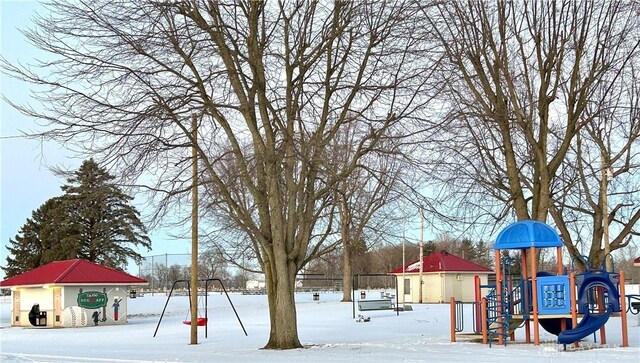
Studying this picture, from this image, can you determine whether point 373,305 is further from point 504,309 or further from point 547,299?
point 547,299

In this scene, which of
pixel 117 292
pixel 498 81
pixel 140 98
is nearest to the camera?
pixel 140 98

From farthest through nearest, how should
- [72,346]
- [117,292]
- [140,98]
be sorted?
[117,292], [72,346], [140,98]

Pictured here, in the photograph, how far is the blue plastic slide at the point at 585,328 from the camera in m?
17.7

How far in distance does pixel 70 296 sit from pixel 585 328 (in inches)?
1135

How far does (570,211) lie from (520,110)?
835 cm

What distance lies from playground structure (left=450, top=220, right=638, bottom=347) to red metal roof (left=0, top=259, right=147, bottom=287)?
24.6 metres

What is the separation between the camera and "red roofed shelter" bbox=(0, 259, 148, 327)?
128 feet

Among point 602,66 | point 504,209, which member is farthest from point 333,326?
point 602,66

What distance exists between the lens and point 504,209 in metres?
25.3

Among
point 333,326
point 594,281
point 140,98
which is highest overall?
point 140,98

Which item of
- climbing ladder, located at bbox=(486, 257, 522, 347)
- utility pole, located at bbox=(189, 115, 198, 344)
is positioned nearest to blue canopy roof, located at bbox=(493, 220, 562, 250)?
climbing ladder, located at bbox=(486, 257, 522, 347)

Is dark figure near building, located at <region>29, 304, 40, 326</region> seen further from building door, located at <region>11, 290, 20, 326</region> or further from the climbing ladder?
the climbing ladder

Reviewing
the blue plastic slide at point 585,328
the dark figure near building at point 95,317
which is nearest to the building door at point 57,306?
the dark figure near building at point 95,317

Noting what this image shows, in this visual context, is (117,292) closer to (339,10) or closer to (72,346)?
(72,346)
